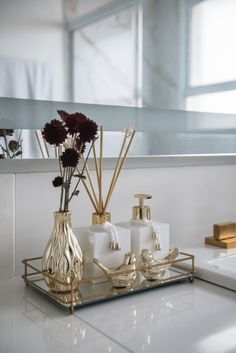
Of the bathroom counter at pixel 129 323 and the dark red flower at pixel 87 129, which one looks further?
Result: the dark red flower at pixel 87 129

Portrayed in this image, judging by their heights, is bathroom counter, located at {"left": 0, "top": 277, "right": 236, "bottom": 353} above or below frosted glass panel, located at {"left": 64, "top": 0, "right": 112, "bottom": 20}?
below

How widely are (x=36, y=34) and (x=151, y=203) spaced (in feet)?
1.49

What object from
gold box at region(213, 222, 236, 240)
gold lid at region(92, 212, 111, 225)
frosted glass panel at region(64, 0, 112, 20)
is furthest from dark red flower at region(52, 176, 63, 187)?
gold box at region(213, 222, 236, 240)

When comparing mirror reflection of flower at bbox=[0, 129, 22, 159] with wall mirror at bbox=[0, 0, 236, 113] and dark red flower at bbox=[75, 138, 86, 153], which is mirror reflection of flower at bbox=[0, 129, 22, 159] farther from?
dark red flower at bbox=[75, 138, 86, 153]

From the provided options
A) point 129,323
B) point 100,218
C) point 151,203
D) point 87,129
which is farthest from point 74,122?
point 151,203

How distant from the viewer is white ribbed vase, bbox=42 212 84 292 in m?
0.70

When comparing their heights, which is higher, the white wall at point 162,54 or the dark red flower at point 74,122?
the white wall at point 162,54

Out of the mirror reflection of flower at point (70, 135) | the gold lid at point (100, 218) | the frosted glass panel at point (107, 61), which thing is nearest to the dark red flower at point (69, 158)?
the mirror reflection of flower at point (70, 135)

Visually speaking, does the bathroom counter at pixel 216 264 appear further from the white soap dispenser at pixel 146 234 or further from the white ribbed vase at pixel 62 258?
the white ribbed vase at pixel 62 258

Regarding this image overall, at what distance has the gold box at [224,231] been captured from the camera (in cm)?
105

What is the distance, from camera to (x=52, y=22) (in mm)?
876

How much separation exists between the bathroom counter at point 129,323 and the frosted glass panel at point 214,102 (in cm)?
51

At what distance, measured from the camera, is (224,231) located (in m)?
1.06

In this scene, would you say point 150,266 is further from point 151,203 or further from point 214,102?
point 214,102
